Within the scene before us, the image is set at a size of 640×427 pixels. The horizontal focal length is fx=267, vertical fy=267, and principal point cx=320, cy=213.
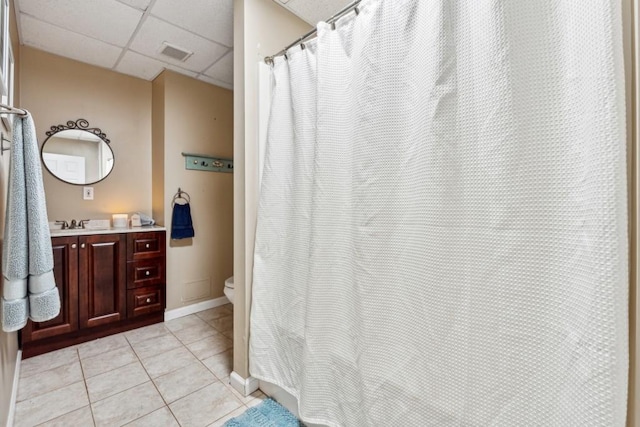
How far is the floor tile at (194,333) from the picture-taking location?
2.20 m

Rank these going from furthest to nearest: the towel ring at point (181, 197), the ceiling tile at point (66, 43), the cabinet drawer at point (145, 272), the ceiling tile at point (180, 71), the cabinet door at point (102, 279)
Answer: the towel ring at point (181, 197)
the ceiling tile at point (180, 71)
the cabinet drawer at point (145, 272)
the cabinet door at point (102, 279)
the ceiling tile at point (66, 43)

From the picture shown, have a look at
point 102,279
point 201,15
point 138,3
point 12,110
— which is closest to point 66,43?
point 138,3

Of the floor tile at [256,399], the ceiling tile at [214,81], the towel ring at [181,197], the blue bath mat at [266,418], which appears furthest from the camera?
the ceiling tile at [214,81]

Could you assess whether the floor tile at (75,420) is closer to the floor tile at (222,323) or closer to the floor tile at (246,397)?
the floor tile at (246,397)

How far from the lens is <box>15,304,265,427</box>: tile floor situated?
138 cm

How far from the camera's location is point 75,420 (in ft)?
4.44

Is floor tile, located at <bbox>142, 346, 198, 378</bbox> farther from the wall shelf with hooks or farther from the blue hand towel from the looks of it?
the wall shelf with hooks

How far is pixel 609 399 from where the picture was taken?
0.56 metres

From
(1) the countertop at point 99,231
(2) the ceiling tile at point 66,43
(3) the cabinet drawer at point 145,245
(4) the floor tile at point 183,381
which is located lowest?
(4) the floor tile at point 183,381

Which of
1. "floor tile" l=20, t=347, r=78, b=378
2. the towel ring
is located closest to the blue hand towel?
the towel ring

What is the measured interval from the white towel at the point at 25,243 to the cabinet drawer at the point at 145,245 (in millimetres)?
1349

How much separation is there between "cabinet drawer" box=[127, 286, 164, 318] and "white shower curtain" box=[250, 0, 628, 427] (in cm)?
175

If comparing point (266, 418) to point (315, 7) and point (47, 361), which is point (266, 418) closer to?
point (47, 361)

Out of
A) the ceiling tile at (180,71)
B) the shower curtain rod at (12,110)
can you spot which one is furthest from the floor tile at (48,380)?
the ceiling tile at (180,71)
